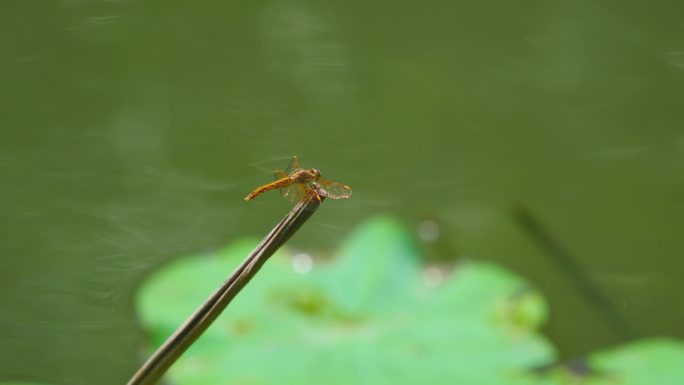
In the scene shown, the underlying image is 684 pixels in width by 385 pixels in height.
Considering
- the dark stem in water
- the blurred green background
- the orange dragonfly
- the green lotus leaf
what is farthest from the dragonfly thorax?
the dark stem in water

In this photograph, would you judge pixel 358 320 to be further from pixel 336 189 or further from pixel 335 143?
pixel 335 143

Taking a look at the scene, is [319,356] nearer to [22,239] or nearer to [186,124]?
[22,239]

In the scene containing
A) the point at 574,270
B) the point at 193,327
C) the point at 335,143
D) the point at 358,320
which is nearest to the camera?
the point at 193,327

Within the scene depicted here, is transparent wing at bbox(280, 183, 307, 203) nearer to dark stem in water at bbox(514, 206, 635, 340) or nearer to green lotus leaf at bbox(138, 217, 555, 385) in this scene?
green lotus leaf at bbox(138, 217, 555, 385)

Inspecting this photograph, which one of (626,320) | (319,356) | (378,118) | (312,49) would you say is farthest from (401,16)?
(319,356)

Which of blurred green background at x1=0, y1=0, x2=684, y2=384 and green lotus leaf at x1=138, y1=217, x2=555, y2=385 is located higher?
blurred green background at x1=0, y1=0, x2=684, y2=384

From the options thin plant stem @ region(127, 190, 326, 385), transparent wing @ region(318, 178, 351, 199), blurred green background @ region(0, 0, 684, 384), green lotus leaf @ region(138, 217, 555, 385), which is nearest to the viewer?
thin plant stem @ region(127, 190, 326, 385)

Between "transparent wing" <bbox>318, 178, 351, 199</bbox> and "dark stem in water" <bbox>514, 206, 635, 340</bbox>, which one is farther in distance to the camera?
"dark stem in water" <bbox>514, 206, 635, 340</bbox>

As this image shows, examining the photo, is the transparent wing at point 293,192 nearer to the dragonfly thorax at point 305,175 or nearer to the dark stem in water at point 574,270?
the dragonfly thorax at point 305,175

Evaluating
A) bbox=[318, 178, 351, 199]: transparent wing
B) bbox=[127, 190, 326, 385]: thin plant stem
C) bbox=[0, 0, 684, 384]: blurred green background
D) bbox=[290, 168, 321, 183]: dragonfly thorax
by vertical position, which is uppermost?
bbox=[0, 0, 684, 384]: blurred green background

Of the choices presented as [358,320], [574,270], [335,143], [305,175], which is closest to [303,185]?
[305,175]
